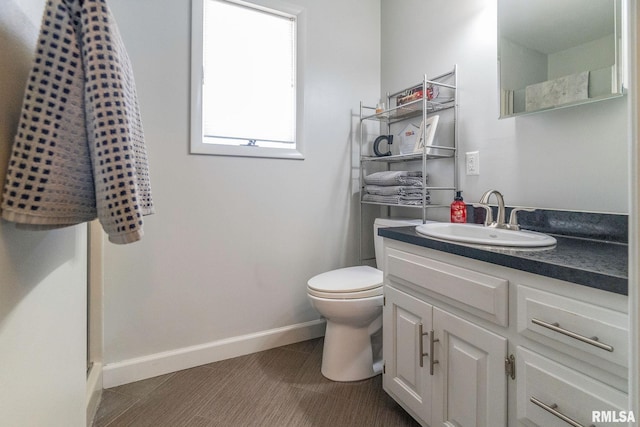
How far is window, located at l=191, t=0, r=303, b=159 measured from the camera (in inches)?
66.4

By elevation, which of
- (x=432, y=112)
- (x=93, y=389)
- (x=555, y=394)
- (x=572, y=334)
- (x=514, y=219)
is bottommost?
(x=93, y=389)

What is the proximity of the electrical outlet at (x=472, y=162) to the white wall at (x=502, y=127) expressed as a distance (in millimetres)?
21

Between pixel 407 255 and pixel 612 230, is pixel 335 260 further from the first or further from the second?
pixel 612 230

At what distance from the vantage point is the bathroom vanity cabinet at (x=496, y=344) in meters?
0.68

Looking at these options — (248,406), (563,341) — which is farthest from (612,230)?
(248,406)

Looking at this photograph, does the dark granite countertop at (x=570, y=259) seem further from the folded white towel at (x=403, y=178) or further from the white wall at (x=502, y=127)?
the folded white towel at (x=403, y=178)

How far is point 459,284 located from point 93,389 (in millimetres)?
1600

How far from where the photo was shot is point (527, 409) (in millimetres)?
809

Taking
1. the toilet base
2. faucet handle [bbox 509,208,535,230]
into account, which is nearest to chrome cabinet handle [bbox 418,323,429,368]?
the toilet base

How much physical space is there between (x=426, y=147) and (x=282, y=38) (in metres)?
1.18

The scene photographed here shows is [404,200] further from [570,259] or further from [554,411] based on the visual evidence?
[554,411]

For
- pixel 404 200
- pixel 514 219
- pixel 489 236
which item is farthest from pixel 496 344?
pixel 404 200

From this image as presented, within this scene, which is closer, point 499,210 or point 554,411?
point 554,411

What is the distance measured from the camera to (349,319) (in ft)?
4.97
